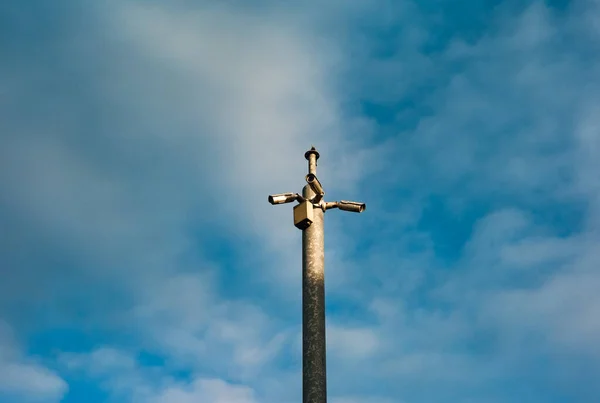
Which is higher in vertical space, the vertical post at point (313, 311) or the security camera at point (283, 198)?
the security camera at point (283, 198)

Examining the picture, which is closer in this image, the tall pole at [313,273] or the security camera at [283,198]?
the tall pole at [313,273]

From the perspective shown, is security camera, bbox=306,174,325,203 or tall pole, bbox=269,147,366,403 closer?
tall pole, bbox=269,147,366,403

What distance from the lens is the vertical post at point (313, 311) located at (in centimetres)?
993

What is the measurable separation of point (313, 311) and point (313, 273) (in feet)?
2.02

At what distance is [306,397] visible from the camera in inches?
388

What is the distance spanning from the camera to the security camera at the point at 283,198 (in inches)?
447

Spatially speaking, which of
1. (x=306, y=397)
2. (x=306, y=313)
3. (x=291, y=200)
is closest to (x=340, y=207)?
(x=291, y=200)

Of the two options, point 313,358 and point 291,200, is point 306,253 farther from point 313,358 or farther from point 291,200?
point 313,358

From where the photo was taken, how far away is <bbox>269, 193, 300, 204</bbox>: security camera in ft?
37.2

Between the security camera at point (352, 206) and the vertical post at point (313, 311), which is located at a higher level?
the security camera at point (352, 206)

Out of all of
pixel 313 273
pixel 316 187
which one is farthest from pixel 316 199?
pixel 313 273

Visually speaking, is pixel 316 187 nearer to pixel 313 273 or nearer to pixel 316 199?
pixel 316 199

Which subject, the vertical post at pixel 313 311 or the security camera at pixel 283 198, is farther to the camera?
the security camera at pixel 283 198

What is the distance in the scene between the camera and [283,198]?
11422 mm
